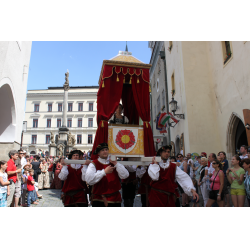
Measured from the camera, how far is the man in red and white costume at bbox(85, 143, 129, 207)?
3.92 m

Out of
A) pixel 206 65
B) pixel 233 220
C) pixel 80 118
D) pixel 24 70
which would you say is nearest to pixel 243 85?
pixel 206 65

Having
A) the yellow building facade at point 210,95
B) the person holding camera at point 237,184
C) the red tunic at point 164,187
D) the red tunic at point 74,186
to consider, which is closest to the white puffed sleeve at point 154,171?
the red tunic at point 164,187

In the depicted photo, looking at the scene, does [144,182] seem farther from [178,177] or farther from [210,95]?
[210,95]

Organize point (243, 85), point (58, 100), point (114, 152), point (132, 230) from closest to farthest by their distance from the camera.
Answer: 1. point (132, 230)
2. point (114, 152)
3. point (243, 85)
4. point (58, 100)

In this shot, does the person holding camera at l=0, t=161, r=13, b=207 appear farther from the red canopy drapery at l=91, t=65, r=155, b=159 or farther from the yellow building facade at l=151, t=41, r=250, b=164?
the yellow building facade at l=151, t=41, r=250, b=164

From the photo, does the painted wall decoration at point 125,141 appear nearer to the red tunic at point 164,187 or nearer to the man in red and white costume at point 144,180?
the man in red and white costume at point 144,180

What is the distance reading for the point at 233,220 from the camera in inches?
98.7

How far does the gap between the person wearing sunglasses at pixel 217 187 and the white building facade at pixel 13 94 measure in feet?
26.5

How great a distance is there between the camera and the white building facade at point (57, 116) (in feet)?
154

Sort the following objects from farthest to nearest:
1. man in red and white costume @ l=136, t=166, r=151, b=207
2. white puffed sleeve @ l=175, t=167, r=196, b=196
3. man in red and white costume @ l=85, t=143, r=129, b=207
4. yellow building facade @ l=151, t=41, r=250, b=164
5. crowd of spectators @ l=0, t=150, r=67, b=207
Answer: yellow building facade @ l=151, t=41, r=250, b=164 → crowd of spectators @ l=0, t=150, r=67, b=207 → man in red and white costume @ l=136, t=166, r=151, b=207 → white puffed sleeve @ l=175, t=167, r=196, b=196 → man in red and white costume @ l=85, t=143, r=129, b=207

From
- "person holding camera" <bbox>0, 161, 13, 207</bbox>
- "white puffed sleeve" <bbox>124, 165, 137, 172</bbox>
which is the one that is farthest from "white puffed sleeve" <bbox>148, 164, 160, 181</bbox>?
"person holding camera" <bbox>0, 161, 13, 207</bbox>

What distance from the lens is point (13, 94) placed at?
986cm

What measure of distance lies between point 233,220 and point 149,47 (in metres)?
27.7

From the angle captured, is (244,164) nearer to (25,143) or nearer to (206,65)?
(206,65)
